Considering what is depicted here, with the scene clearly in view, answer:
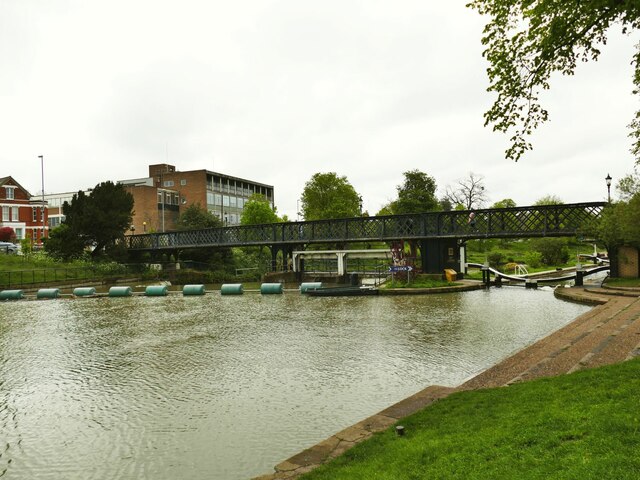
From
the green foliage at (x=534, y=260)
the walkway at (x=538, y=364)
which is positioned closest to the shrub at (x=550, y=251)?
the green foliage at (x=534, y=260)

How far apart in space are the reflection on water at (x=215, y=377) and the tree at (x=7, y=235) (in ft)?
152

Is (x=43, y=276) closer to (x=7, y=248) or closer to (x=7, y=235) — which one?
(x=7, y=248)

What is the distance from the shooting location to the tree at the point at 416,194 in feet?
191

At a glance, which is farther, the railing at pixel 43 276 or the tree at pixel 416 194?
the tree at pixel 416 194

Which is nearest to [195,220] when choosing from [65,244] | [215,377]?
[65,244]

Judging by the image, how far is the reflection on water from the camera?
6910 millimetres

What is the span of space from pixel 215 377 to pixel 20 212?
67.6 meters

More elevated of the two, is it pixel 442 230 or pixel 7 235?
pixel 7 235

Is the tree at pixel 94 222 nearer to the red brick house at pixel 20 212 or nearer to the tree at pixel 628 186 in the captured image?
the red brick house at pixel 20 212

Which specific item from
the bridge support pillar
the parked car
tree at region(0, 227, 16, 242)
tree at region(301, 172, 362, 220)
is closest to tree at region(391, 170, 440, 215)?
tree at region(301, 172, 362, 220)

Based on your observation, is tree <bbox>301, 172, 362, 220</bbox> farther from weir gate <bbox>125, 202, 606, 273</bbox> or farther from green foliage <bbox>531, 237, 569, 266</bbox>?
green foliage <bbox>531, 237, 569, 266</bbox>

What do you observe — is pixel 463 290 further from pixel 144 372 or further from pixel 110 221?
pixel 110 221

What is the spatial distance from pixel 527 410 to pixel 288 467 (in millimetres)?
3057

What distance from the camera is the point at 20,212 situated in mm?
65562
